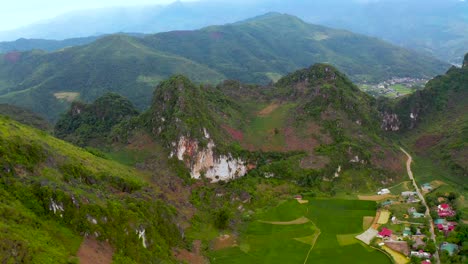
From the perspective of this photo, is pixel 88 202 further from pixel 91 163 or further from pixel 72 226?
pixel 91 163

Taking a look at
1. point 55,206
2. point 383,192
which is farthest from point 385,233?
point 55,206

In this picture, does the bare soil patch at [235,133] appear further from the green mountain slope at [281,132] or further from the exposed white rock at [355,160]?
the exposed white rock at [355,160]

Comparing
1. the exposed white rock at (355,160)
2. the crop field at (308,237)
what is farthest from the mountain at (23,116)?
the exposed white rock at (355,160)

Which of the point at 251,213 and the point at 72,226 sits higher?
the point at 72,226

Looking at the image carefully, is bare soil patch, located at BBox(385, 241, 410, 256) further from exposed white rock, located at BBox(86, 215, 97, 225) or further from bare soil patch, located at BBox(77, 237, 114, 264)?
exposed white rock, located at BBox(86, 215, 97, 225)

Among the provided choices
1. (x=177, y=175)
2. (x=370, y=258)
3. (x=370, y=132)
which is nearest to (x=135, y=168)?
(x=177, y=175)


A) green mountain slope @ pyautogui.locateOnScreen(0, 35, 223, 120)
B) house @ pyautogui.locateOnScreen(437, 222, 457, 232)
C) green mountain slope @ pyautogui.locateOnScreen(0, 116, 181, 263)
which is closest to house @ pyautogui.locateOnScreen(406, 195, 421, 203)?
house @ pyautogui.locateOnScreen(437, 222, 457, 232)
